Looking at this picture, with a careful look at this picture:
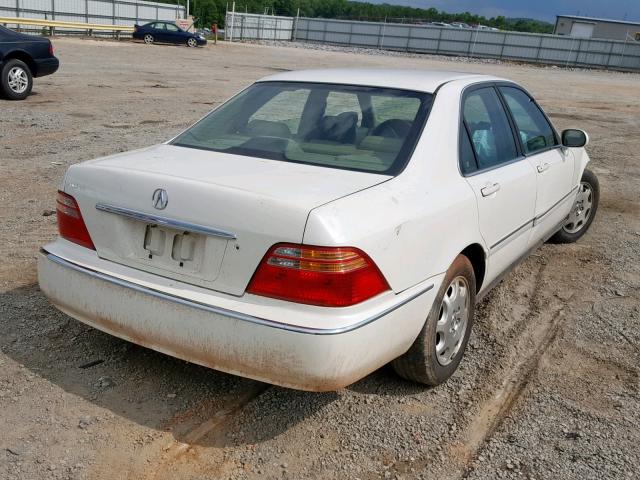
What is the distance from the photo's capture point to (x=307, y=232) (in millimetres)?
2578

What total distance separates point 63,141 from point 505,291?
6721mm

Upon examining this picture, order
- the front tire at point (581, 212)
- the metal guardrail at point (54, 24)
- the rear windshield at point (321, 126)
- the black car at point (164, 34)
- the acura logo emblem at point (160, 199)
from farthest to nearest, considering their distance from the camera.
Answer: the black car at point (164, 34) < the metal guardrail at point (54, 24) < the front tire at point (581, 212) < the rear windshield at point (321, 126) < the acura logo emblem at point (160, 199)

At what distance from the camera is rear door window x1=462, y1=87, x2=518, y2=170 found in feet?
12.1

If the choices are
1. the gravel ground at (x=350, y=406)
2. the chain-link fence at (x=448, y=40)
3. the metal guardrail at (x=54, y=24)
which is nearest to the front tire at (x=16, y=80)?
the gravel ground at (x=350, y=406)

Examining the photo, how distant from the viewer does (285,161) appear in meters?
3.26

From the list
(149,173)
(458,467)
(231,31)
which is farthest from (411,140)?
(231,31)

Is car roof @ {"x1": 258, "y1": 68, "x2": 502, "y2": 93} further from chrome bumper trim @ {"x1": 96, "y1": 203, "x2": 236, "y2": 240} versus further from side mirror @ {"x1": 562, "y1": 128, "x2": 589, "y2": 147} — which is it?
chrome bumper trim @ {"x1": 96, "y1": 203, "x2": 236, "y2": 240}

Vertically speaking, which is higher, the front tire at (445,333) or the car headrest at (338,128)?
the car headrest at (338,128)

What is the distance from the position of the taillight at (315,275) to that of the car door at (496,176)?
1.09 metres

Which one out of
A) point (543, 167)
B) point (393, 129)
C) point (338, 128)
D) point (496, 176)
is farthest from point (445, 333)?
point (543, 167)

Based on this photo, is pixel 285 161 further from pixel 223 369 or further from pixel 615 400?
pixel 615 400

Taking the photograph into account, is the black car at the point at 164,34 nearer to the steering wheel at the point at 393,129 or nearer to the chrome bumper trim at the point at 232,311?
the steering wheel at the point at 393,129

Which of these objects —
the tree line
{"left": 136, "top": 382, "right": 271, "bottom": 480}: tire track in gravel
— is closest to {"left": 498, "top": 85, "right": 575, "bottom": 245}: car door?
{"left": 136, "top": 382, "right": 271, "bottom": 480}: tire track in gravel

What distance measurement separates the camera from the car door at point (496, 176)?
11.7 ft
